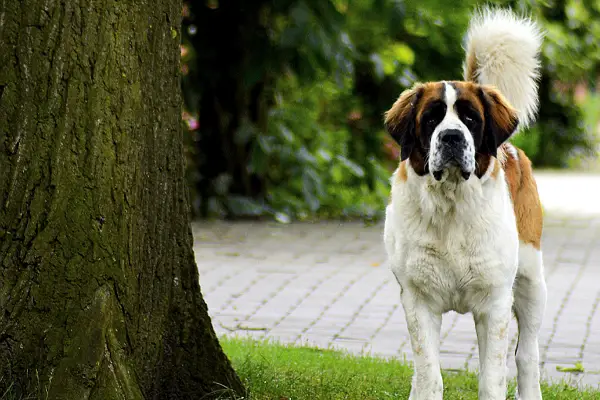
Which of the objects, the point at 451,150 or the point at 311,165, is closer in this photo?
the point at 451,150

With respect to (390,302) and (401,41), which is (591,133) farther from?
(390,302)

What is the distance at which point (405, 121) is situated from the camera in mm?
4457

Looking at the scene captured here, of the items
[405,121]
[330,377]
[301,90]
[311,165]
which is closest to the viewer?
[405,121]

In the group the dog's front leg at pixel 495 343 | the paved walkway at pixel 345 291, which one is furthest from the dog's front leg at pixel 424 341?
the paved walkway at pixel 345 291

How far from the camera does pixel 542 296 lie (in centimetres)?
502

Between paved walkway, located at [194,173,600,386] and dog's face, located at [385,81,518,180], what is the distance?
1944 mm

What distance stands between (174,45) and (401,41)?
26.1 ft

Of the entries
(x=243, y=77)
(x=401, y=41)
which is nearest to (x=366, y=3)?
(x=401, y=41)

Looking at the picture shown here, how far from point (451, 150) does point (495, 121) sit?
0.35 meters

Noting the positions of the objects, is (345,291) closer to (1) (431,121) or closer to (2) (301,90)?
(1) (431,121)

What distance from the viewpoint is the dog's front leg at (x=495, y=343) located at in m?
4.46

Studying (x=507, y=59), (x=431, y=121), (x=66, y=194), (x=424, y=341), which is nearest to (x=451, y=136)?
(x=431, y=121)

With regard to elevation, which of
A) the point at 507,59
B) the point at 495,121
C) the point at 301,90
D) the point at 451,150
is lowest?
the point at 301,90

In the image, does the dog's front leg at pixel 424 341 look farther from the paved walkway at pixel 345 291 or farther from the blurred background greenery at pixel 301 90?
the blurred background greenery at pixel 301 90
